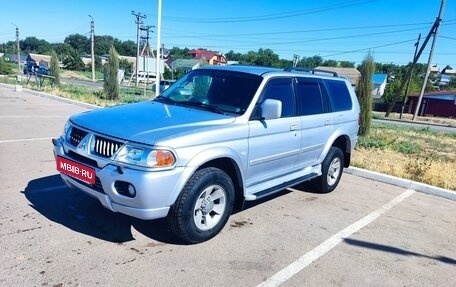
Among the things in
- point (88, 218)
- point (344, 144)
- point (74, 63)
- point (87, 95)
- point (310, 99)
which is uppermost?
point (74, 63)

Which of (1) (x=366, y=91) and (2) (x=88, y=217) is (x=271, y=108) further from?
(1) (x=366, y=91)

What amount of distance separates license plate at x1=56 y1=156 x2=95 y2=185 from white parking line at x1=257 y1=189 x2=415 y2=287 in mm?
1810

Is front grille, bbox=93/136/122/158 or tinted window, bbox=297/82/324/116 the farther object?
tinted window, bbox=297/82/324/116

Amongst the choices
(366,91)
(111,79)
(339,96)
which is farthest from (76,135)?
(111,79)

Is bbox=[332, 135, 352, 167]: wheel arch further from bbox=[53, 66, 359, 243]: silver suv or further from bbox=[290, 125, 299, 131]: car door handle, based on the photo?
bbox=[290, 125, 299, 131]: car door handle

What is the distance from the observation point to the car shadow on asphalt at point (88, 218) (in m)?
3.83

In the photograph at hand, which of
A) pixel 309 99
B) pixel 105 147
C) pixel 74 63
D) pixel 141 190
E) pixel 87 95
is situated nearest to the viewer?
pixel 141 190

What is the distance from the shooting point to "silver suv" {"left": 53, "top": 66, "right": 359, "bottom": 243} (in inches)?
129

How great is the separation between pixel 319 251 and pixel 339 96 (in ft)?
9.58

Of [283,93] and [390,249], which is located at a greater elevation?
[283,93]

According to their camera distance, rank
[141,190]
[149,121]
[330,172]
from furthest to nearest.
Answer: [330,172] → [149,121] → [141,190]

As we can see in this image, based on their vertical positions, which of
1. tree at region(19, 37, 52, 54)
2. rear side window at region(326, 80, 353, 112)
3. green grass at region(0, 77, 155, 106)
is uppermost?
tree at region(19, 37, 52, 54)

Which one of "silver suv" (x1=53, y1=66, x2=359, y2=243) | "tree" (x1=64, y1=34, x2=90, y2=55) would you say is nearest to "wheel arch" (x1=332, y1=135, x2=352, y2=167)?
"silver suv" (x1=53, y1=66, x2=359, y2=243)

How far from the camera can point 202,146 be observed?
3.53 m
